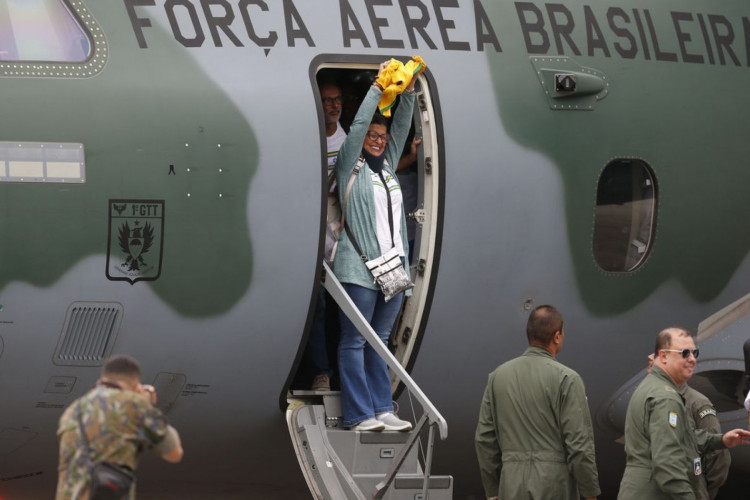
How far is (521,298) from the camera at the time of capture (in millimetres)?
7910

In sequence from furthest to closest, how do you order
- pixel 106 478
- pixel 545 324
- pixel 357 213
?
1. pixel 357 213
2. pixel 545 324
3. pixel 106 478

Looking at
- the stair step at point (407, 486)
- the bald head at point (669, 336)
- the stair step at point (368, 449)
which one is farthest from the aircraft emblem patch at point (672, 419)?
the stair step at point (368, 449)

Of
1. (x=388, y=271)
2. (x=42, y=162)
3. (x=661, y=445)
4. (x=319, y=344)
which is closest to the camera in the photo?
(x=661, y=445)

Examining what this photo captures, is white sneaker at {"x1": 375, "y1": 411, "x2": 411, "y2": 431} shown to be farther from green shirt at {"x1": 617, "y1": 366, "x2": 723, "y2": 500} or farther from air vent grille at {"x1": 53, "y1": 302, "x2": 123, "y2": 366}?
air vent grille at {"x1": 53, "y1": 302, "x2": 123, "y2": 366}

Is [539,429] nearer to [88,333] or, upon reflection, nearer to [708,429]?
[708,429]

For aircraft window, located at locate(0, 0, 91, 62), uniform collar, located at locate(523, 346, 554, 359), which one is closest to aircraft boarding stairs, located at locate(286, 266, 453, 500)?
uniform collar, located at locate(523, 346, 554, 359)

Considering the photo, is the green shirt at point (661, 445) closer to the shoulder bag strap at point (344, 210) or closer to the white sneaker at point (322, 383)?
the shoulder bag strap at point (344, 210)

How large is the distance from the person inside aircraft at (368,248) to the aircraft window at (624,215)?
139cm

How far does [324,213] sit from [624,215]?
2.14 metres

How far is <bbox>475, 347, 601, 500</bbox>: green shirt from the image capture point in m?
6.48

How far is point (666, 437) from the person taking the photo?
20.4 feet

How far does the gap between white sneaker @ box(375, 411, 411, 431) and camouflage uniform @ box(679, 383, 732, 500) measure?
5.55ft

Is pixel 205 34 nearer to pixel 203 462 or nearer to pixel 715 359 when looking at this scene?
pixel 203 462

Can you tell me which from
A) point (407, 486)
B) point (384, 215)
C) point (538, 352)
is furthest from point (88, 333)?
point (538, 352)
